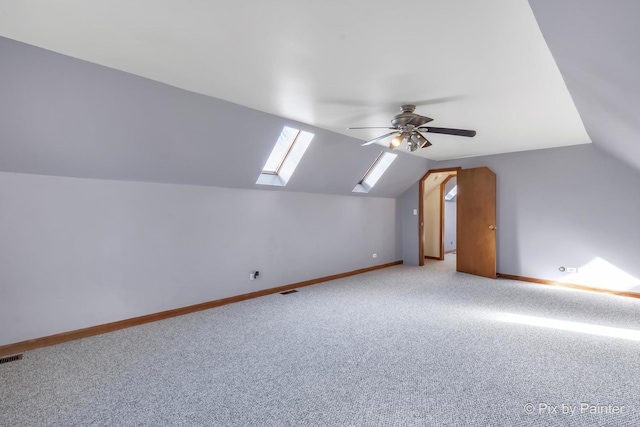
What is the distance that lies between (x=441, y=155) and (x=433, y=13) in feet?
14.9

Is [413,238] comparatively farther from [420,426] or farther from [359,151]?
[420,426]

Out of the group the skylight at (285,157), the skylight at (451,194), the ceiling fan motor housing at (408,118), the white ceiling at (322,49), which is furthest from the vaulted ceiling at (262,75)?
the skylight at (451,194)

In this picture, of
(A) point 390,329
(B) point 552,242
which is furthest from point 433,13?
(B) point 552,242

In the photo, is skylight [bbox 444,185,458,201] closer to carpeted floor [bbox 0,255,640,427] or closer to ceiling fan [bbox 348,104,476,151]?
carpeted floor [bbox 0,255,640,427]

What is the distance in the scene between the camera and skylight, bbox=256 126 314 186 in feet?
14.3

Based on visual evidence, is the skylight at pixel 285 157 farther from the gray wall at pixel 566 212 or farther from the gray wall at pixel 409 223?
the gray wall at pixel 566 212

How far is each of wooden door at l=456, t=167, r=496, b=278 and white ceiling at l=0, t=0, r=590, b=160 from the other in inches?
94.7

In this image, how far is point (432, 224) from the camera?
7.86m

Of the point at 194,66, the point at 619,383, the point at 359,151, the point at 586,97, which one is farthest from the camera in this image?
the point at 359,151

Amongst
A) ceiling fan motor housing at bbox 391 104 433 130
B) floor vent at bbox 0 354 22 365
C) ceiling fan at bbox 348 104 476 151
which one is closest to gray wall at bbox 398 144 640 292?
ceiling fan at bbox 348 104 476 151

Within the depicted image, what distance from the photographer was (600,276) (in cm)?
461

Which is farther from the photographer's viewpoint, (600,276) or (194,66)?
(600,276)

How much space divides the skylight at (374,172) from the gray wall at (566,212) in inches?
71.5

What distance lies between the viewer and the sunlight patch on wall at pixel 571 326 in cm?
305
